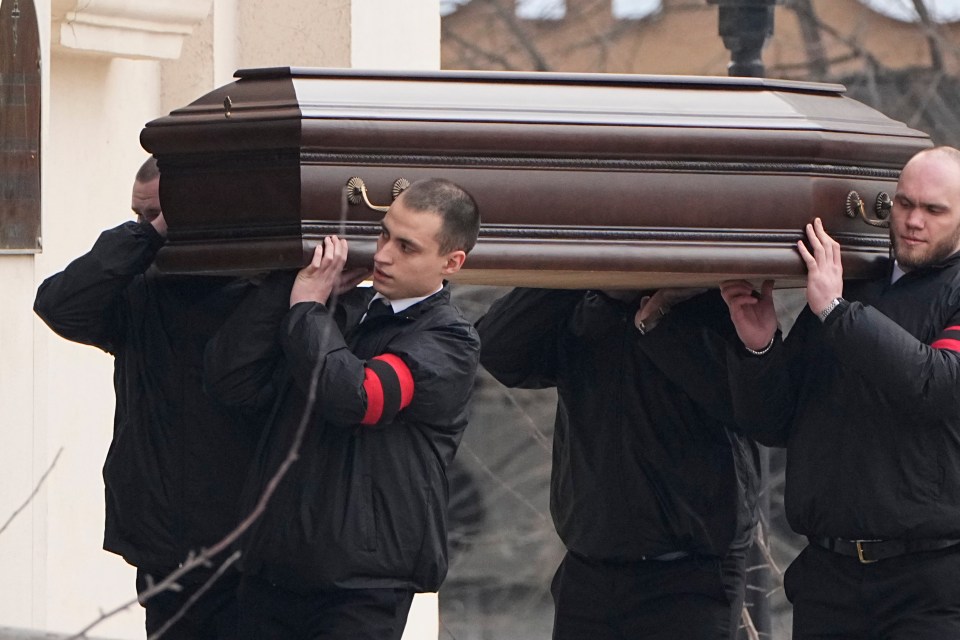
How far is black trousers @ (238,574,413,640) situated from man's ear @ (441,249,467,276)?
689 mm

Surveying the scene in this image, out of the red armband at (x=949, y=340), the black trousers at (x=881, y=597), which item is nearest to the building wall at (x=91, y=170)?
the black trousers at (x=881, y=597)

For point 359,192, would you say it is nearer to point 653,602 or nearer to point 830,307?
point 830,307

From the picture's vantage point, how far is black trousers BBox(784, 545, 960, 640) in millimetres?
4113

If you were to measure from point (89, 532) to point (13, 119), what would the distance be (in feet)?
5.08

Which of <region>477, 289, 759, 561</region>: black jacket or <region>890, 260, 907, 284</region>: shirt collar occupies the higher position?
<region>890, 260, 907, 284</region>: shirt collar

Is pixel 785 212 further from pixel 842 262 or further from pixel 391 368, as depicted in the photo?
pixel 391 368

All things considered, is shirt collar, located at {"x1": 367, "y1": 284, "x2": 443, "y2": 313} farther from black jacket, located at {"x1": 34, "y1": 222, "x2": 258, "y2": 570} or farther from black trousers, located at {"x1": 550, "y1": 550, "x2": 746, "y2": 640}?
Answer: black trousers, located at {"x1": 550, "y1": 550, "x2": 746, "y2": 640}

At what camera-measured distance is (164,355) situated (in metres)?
4.47

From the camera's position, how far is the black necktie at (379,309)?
4129 millimetres

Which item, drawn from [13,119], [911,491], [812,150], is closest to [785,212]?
[812,150]

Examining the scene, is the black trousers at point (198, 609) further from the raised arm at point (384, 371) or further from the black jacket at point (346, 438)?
the raised arm at point (384, 371)

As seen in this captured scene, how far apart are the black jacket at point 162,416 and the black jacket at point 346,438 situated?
317 millimetres

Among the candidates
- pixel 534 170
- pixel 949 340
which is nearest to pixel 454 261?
pixel 534 170

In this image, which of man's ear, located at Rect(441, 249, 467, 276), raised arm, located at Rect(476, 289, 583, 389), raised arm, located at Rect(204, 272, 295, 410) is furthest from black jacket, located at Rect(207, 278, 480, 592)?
raised arm, located at Rect(476, 289, 583, 389)
